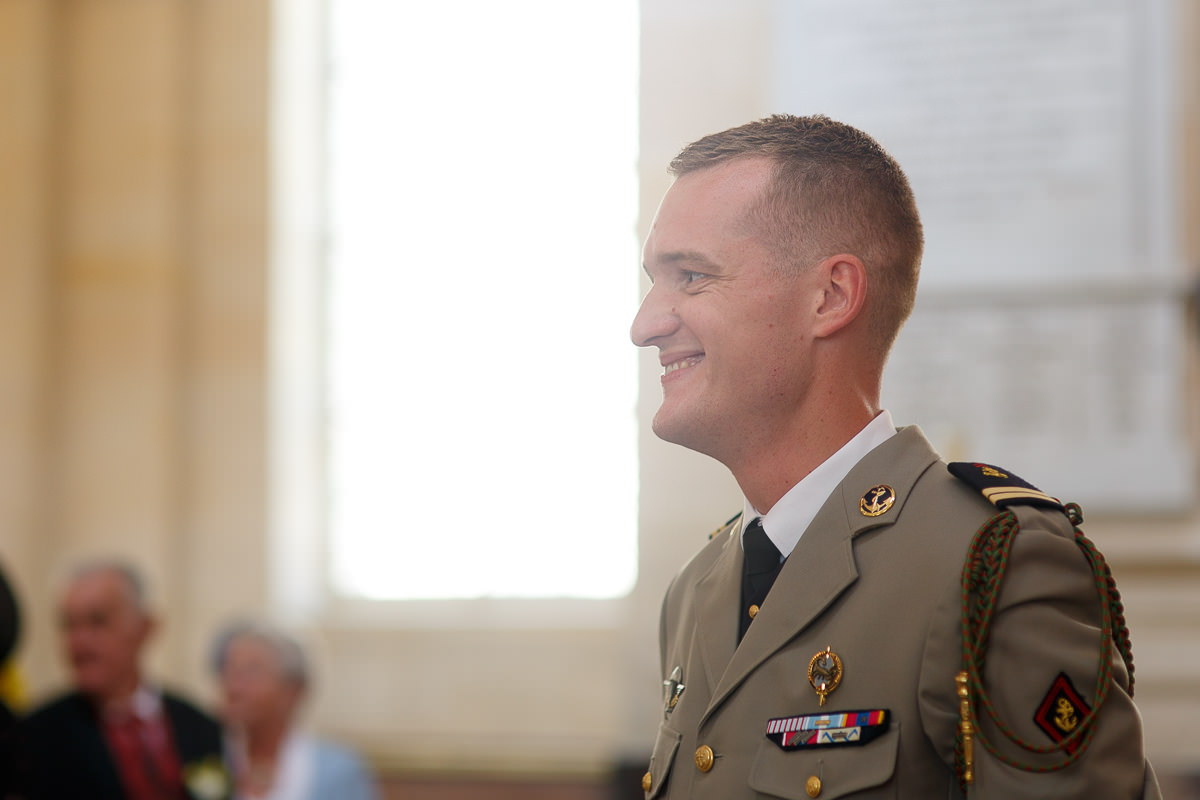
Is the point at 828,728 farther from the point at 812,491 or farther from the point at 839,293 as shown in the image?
the point at 839,293

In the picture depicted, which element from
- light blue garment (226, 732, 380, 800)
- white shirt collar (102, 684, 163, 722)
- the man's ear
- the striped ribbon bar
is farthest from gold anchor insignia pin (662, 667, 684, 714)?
light blue garment (226, 732, 380, 800)

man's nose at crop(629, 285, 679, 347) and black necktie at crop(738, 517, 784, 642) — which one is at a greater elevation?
man's nose at crop(629, 285, 679, 347)

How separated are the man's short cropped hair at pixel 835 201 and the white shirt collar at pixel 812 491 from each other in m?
0.10

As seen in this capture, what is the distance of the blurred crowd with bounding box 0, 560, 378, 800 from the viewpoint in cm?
412

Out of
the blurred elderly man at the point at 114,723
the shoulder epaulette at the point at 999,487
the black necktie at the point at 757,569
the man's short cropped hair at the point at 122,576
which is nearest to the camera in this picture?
the shoulder epaulette at the point at 999,487

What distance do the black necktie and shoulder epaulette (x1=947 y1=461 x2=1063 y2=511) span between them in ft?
0.64

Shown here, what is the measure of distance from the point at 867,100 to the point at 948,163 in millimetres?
391

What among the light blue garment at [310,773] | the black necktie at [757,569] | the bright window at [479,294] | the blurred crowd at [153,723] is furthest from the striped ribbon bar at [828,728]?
the bright window at [479,294]

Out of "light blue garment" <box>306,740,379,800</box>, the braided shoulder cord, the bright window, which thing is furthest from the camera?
the bright window

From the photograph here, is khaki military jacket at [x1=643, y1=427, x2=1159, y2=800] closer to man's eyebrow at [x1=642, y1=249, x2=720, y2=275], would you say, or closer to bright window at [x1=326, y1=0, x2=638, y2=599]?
man's eyebrow at [x1=642, y1=249, x2=720, y2=275]

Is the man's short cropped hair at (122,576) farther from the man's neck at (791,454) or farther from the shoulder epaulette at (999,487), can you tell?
the shoulder epaulette at (999,487)

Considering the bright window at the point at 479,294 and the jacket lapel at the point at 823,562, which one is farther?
the bright window at the point at 479,294

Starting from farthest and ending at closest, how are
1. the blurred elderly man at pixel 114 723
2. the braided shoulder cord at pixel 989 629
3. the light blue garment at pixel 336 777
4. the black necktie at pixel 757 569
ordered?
1. the light blue garment at pixel 336 777
2. the blurred elderly man at pixel 114 723
3. the black necktie at pixel 757 569
4. the braided shoulder cord at pixel 989 629

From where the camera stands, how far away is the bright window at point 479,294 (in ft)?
23.2
